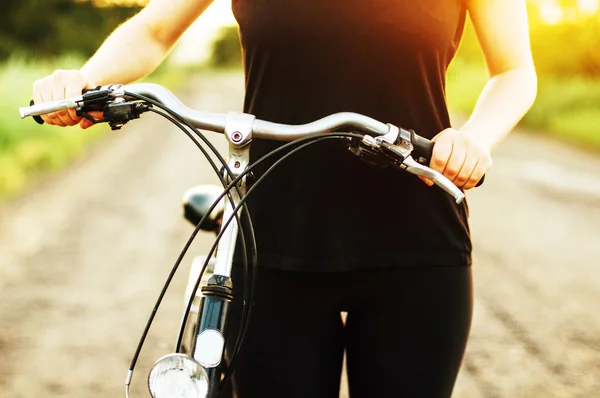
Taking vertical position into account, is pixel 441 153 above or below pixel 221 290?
above

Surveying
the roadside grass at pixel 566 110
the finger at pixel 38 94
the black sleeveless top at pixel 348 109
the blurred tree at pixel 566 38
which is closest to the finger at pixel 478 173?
the black sleeveless top at pixel 348 109

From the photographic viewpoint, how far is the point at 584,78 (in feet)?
58.9

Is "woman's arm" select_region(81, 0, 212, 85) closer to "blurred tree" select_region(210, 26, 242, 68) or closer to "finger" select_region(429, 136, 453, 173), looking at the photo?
"finger" select_region(429, 136, 453, 173)

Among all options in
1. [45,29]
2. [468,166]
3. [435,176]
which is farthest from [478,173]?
[45,29]

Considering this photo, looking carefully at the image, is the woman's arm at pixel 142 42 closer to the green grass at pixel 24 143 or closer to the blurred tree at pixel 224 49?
the green grass at pixel 24 143

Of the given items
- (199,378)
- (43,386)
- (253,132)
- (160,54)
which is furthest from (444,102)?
(43,386)

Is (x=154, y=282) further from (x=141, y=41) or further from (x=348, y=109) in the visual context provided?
(x=348, y=109)

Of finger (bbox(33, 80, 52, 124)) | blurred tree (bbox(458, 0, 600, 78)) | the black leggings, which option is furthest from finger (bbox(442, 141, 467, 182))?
blurred tree (bbox(458, 0, 600, 78))

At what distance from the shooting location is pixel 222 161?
4.20ft

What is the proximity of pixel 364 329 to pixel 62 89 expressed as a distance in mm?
864

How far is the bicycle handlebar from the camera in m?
1.22

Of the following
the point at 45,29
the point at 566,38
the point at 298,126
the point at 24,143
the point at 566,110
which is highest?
the point at 45,29

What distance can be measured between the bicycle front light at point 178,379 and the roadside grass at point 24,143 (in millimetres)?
Result: 6709

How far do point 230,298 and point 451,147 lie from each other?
1.63ft
